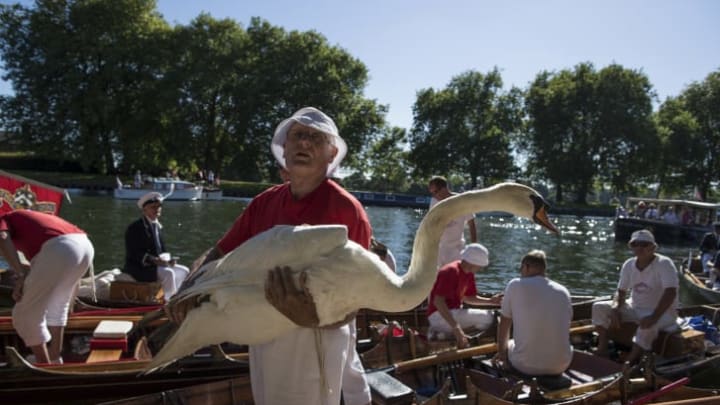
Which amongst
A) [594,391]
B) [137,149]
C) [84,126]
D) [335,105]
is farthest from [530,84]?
[594,391]

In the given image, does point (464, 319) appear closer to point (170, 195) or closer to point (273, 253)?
point (273, 253)

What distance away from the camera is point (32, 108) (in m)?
48.9

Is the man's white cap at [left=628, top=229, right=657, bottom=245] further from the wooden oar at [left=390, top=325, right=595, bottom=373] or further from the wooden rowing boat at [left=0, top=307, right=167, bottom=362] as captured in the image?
the wooden rowing boat at [left=0, top=307, right=167, bottom=362]

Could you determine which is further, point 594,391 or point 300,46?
point 300,46

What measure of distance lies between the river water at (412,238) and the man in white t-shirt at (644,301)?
9.15 m

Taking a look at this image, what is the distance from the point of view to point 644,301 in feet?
23.8

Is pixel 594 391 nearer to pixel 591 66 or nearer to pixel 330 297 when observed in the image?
pixel 330 297

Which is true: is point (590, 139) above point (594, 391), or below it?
above

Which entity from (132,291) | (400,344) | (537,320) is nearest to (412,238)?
(132,291)

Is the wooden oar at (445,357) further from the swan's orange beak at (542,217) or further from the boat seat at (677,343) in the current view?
the swan's orange beak at (542,217)

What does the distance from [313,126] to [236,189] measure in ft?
159

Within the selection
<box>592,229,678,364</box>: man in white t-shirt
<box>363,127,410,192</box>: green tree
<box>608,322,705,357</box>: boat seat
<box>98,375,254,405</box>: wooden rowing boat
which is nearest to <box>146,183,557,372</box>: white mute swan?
<box>98,375,254,405</box>: wooden rowing boat

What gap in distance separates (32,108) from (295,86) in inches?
928

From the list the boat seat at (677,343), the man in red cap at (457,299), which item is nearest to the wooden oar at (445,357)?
the man in red cap at (457,299)
